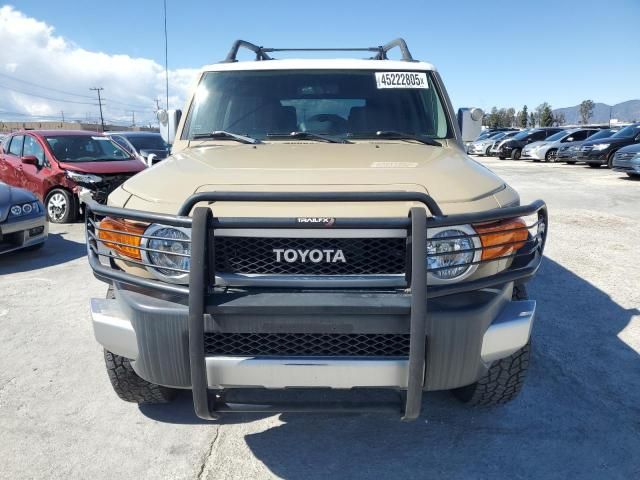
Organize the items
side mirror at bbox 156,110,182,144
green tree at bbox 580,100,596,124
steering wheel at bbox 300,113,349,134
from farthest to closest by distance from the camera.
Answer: green tree at bbox 580,100,596,124, side mirror at bbox 156,110,182,144, steering wheel at bbox 300,113,349,134

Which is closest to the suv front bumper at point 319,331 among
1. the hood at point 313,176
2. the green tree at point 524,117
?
the hood at point 313,176

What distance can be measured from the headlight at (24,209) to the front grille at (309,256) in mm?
5186

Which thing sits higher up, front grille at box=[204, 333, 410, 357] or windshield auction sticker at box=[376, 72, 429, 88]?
windshield auction sticker at box=[376, 72, 429, 88]

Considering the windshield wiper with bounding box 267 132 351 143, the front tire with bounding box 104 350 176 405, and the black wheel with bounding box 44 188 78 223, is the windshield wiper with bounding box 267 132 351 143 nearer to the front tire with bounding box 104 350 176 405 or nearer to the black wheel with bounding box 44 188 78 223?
the front tire with bounding box 104 350 176 405

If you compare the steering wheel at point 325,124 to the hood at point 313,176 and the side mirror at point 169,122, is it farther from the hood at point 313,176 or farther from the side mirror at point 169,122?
the side mirror at point 169,122

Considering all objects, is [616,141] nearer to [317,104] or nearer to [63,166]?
[63,166]

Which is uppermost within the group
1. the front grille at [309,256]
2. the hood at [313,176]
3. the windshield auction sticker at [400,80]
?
the windshield auction sticker at [400,80]

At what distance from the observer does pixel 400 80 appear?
360cm

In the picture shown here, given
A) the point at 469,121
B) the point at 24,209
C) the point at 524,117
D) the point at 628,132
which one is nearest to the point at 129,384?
the point at 469,121

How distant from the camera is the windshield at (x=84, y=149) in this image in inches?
363

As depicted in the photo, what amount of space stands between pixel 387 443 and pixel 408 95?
2.27 meters

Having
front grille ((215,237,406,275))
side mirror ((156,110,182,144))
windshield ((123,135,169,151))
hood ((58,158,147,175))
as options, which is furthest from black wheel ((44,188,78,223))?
front grille ((215,237,406,275))

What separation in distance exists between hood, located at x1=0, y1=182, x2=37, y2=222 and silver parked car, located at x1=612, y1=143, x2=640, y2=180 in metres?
14.0

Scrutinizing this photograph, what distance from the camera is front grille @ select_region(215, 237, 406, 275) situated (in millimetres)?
2117
